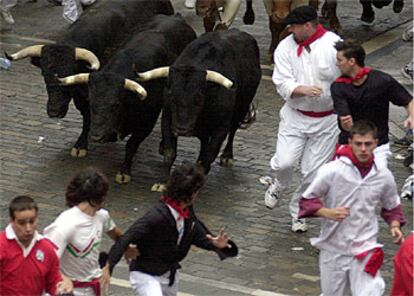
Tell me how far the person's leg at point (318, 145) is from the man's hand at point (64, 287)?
4124 mm

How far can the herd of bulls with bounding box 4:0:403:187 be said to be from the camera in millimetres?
13312

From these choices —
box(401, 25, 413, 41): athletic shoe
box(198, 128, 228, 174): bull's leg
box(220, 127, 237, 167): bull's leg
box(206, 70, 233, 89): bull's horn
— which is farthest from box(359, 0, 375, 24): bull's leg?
box(206, 70, 233, 89): bull's horn

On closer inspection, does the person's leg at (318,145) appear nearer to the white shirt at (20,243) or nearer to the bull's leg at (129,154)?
the bull's leg at (129,154)

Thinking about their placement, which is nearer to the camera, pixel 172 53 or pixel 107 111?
pixel 107 111

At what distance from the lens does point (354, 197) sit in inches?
361

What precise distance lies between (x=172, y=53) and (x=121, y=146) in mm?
1352

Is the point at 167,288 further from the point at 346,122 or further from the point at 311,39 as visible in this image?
the point at 311,39

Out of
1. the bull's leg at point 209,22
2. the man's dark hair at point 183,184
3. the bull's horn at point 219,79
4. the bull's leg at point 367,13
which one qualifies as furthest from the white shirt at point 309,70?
the bull's leg at point 367,13

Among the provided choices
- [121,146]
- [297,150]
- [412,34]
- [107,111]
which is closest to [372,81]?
[297,150]

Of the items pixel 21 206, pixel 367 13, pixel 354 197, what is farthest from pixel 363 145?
pixel 367 13

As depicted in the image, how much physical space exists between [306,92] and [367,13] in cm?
935

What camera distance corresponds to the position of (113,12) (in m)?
15.8

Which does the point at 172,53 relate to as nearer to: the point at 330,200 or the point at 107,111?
the point at 107,111

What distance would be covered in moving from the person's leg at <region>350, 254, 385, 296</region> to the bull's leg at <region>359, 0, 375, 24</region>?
38.1 ft
